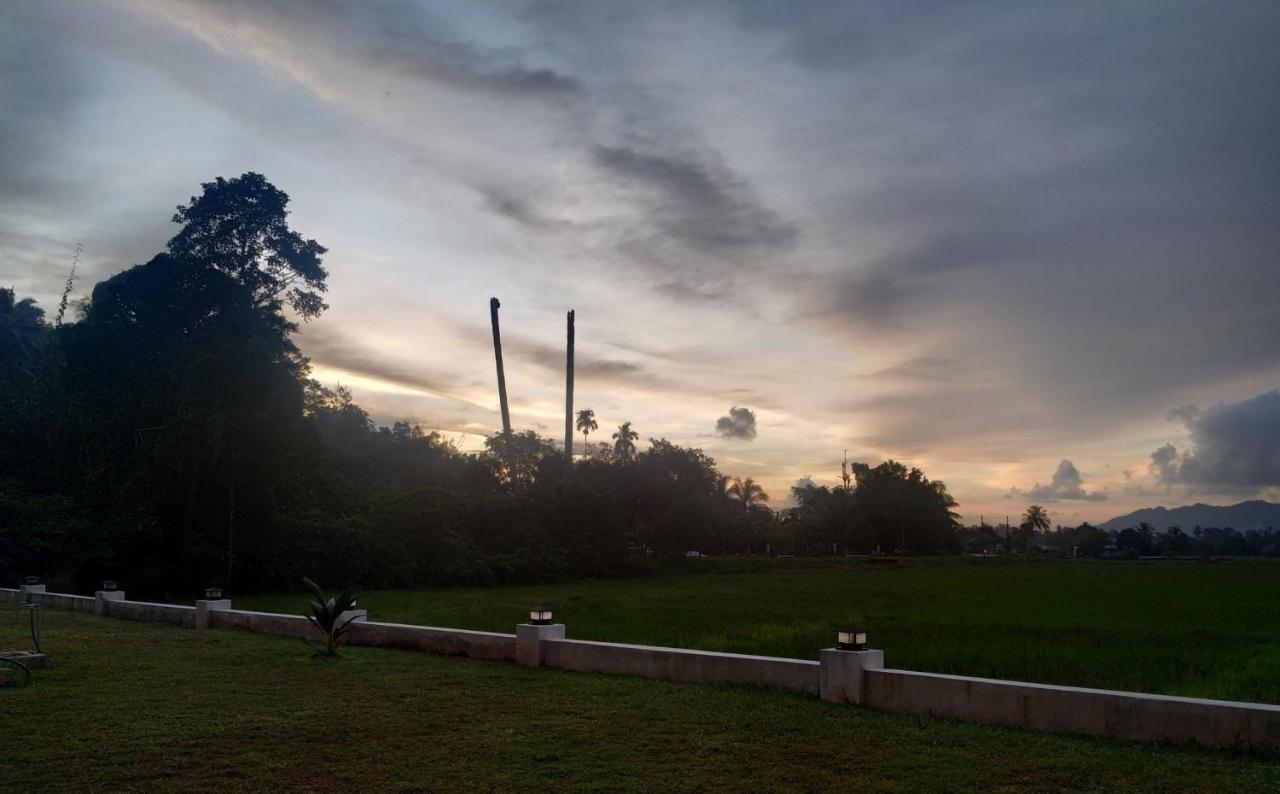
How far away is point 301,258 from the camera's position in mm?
28297

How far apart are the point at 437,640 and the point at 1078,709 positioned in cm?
771

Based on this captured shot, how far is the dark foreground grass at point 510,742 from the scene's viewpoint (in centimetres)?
564

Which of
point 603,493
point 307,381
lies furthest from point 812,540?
point 307,381

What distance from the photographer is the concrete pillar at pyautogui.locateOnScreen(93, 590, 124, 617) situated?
56.8 feet

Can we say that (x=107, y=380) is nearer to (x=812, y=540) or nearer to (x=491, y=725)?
(x=491, y=725)

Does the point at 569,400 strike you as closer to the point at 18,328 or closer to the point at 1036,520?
the point at 18,328

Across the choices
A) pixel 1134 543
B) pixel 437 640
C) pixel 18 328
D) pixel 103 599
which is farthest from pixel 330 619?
pixel 1134 543

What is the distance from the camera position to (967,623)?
58.4 feet

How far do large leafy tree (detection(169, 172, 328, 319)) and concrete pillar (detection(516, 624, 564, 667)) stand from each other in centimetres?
2060

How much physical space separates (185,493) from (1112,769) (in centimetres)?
2580

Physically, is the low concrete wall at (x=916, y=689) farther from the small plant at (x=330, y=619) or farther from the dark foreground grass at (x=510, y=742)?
the small plant at (x=330, y=619)

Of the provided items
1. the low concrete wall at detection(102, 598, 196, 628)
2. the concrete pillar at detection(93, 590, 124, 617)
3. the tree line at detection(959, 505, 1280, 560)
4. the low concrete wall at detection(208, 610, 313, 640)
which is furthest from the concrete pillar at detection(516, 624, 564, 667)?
the tree line at detection(959, 505, 1280, 560)

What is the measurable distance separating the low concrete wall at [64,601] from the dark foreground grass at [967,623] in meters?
4.25

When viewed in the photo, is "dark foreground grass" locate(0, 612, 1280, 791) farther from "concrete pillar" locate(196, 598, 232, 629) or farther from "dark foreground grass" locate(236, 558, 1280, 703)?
"concrete pillar" locate(196, 598, 232, 629)
